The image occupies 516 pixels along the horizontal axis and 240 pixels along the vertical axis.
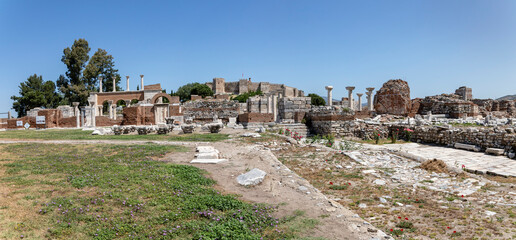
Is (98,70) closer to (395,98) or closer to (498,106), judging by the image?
(395,98)

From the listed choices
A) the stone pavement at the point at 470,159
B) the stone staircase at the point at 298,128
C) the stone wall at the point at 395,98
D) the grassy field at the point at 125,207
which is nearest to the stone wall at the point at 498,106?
the stone wall at the point at 395,98

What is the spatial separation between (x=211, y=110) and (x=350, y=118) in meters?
17.1

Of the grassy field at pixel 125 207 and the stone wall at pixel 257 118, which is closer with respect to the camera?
the grassy field at pixel 125 207

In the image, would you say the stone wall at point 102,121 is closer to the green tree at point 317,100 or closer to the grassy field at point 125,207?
the grassy field at point 125,207

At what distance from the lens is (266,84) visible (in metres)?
67.5

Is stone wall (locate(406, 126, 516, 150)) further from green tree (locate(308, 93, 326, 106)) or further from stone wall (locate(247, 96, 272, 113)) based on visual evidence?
green tree (locate(308, 93, 326, 106))

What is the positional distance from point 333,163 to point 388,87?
20.9m

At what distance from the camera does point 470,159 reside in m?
10.0

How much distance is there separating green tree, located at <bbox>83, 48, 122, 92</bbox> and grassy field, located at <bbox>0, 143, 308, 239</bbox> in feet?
163

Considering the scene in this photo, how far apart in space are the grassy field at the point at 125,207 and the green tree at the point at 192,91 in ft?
181

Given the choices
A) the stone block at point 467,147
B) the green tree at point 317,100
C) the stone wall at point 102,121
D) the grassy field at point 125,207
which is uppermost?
the green tree at point 317,100

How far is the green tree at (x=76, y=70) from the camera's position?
47.9 metres

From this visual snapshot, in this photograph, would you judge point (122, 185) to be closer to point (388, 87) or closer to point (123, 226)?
point (123, 226)

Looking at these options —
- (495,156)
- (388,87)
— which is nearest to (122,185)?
(495,156)
